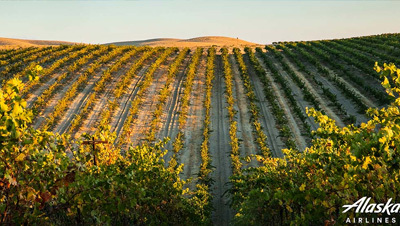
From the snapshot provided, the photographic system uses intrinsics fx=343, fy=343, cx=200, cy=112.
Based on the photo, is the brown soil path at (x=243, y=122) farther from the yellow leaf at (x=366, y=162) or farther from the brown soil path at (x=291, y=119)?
the yellow leaf at (x=366, y=162)

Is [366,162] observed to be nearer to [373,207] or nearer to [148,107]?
[373,207]

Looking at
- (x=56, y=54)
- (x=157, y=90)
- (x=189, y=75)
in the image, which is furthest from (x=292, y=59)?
(x=56, y=54)

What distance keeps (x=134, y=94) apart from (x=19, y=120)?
79.6ft

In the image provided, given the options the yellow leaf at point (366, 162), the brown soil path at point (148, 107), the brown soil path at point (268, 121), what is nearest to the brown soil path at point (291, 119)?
the brown soil path at point (268, 121)

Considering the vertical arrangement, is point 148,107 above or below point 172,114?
above

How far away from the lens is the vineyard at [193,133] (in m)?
4.66

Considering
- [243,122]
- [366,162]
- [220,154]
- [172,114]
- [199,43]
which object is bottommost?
[220,154]

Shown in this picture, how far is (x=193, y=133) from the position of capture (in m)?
22.0

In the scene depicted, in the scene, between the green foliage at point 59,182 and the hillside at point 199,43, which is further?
the hillside at point 199,43

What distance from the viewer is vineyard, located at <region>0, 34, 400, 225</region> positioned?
4.66 m

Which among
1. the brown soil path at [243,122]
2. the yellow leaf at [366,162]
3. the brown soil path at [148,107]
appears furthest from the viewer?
the brown soil path at [148,107]

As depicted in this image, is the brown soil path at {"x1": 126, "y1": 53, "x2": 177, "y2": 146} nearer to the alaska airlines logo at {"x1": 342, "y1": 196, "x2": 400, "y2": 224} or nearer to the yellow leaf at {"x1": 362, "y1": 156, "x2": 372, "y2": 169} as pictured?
the alaska airlines logo at {"x1": 342, "y1": 196, "x2": 400, "y2": 224}

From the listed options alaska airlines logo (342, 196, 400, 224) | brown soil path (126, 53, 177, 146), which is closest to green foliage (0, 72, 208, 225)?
alaska airlines logo (342, 196, 400, 224)

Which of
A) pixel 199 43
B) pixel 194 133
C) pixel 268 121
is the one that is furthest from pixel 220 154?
pixel 199 43
